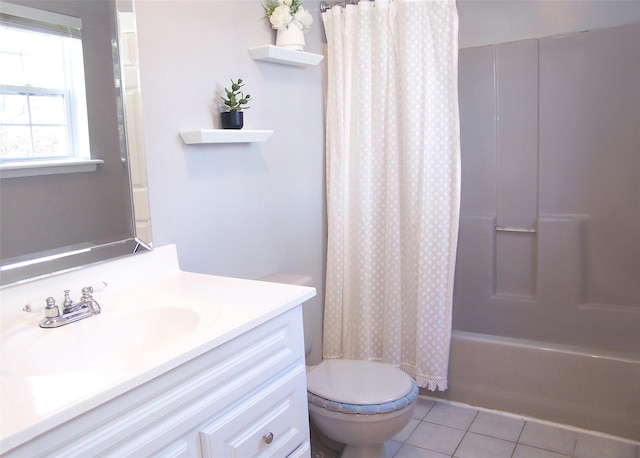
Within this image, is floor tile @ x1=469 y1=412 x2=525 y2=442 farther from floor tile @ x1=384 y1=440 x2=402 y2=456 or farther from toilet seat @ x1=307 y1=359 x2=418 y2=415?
toilet seat @ x1=307 y1=359 x2=418 y2=415

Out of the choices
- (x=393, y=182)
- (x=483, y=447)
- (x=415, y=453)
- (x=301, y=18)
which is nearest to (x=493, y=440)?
(x=483, y=447)

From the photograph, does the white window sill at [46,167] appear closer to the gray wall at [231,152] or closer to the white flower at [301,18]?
the gray wall at [231,152]

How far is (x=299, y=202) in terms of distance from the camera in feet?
8.33

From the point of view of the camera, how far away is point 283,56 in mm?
2223

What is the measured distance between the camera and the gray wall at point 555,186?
2549mm

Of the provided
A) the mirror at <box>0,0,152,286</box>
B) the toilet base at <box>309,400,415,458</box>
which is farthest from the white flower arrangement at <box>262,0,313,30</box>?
the toilet base at <box>309,400,415,458</box>

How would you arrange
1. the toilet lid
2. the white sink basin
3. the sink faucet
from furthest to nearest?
the toilet lid < the sink faucet < the white sink basin

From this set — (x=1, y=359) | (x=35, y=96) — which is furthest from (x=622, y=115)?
(x=1, y=359)

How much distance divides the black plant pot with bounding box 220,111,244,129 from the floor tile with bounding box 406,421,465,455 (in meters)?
1.48

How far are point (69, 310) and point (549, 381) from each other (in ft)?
6.39

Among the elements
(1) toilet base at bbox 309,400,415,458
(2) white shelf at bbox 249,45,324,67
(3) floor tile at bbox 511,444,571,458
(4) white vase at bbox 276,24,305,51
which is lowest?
(3) floor tile at bbox 511,444,571,458

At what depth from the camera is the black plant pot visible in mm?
2002

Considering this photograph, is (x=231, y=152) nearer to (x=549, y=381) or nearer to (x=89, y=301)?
(x=89, y=301)

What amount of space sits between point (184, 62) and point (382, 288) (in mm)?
1387
